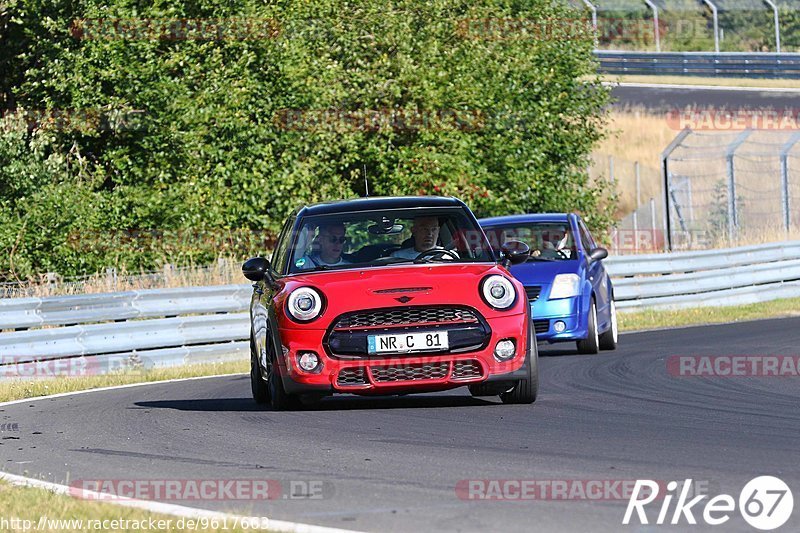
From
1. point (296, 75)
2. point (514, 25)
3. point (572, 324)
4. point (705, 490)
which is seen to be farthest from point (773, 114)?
point (705, 490)

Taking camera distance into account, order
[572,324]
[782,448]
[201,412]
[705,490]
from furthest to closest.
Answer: [572,324], [201,412], [782,448], [705,490]

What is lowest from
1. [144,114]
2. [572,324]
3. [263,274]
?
[572,324]

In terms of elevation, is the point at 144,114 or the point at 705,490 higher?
the point at 144,114

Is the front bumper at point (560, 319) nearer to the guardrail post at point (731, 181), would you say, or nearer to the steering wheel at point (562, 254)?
the steering wheel at point (562, 254)

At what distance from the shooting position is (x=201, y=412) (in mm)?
10844

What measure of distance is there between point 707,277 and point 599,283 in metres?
8.59

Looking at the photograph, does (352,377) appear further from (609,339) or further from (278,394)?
(609,339)

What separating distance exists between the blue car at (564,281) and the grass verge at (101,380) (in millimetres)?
3247

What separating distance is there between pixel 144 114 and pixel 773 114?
25953mm

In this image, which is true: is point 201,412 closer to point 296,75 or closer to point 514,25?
point 296,75

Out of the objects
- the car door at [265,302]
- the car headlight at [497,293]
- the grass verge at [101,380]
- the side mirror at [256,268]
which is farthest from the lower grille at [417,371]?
the grass verge at [101,380]

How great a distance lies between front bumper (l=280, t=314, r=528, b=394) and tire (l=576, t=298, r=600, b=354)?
6.08 m

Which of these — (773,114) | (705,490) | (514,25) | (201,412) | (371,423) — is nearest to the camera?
(705,490)

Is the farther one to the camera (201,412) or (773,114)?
(773,114)
